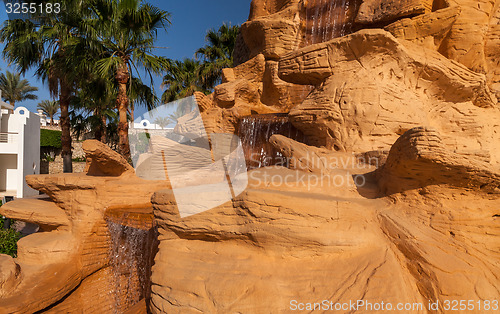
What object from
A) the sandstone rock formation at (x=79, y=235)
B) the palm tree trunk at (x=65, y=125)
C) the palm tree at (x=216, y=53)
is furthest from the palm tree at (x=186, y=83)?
the sandstone rock formation at (x=79, y=235)

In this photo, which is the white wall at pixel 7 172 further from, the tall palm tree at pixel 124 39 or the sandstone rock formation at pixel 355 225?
the sandstone rock formation at pixel 355 225

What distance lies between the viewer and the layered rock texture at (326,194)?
2330 millimetres

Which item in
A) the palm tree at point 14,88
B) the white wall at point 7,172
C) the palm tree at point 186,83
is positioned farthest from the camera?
the palm tree at point 14,88

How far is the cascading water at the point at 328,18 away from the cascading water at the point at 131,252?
609 cm

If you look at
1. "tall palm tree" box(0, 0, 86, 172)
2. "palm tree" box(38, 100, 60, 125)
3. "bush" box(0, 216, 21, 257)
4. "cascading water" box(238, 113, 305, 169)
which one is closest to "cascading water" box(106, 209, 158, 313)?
"cascading water" box(238, 113, 305, 169)

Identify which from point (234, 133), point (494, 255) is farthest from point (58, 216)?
point (494, 255)

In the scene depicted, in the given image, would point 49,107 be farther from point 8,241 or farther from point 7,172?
point 8,241

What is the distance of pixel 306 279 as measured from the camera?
Answer: 2.35 m

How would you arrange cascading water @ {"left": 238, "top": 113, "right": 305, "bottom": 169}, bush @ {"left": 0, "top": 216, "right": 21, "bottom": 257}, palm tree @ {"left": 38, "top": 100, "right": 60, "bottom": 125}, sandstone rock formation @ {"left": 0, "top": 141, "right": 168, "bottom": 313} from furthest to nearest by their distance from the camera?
palm tree @ {"left": 38, "top": 100, "right": 60, "bottom": 125}, bush @ {"left": 0, "top": 216, "right": 21, "bottom": 257}, cascading water @ {"left": 238, "top": 113, "right": 305, "bottom": 169}, sandstone rock formation @ {"left": 0, "top": 141, "right": 168, "bottom": 313}

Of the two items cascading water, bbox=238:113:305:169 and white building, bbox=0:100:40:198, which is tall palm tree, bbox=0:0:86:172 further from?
cascading water, bbox=238:113:305:169

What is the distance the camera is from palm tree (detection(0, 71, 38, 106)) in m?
26.5

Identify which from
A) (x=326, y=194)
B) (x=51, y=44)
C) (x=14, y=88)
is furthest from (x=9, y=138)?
(x=14, y=88)

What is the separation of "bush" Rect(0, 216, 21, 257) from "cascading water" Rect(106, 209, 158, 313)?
12.4 ft

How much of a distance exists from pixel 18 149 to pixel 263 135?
11.0 metres
